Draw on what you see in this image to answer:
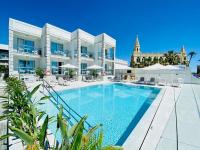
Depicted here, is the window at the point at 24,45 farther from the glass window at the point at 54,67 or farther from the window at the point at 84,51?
the window at the point at 84,51

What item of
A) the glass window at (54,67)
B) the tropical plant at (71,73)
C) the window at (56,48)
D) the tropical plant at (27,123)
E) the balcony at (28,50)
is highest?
the window at (56,48)

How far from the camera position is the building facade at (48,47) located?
755 inches

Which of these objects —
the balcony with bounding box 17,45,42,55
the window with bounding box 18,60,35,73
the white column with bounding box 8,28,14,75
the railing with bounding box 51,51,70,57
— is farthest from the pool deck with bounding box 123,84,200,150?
the railing with bounding box 51,51,70,57

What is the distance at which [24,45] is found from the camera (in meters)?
20.5

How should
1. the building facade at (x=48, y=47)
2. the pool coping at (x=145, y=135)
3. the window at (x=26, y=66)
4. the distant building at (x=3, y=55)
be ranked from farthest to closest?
the distant building at (x=3, y=55) < the window at (x=26, y=66) < the building facade at (x=48, y=47) < the pool coping at (x=145, y=135)

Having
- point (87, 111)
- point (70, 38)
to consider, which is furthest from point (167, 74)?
point (87, 111)

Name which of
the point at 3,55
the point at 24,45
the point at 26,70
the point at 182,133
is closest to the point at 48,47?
the point at 24,45

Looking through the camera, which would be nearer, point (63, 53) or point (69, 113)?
point (69, 113)

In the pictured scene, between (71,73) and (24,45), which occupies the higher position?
(24,45)

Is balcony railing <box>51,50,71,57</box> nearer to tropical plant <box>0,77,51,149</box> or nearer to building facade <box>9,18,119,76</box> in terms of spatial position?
building facade <box>9,18,119,76</box>

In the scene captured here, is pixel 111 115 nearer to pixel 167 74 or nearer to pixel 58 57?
pixel 58 57

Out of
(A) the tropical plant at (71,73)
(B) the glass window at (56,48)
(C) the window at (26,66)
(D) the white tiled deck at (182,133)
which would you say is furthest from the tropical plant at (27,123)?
(B) the glass window at (56,48)

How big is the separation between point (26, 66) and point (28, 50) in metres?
→ 2.37

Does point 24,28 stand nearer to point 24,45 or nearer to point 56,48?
point 24,45
